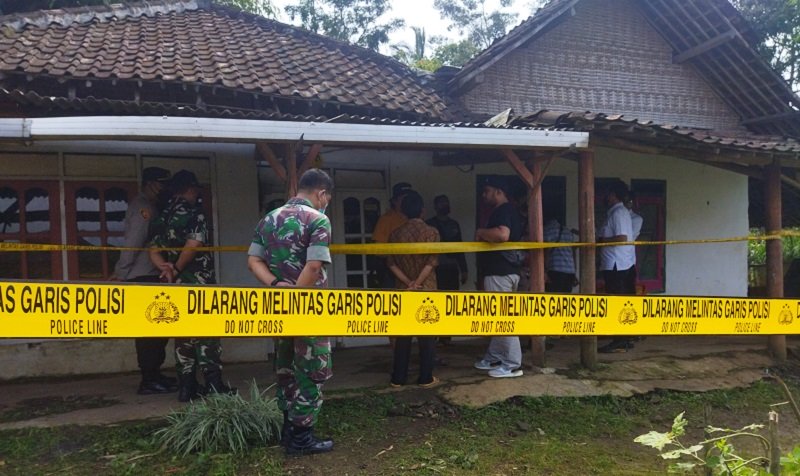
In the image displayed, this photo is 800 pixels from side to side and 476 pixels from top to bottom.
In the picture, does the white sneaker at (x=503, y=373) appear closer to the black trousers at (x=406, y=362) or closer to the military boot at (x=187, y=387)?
the black trousers at (x=406, y=362)

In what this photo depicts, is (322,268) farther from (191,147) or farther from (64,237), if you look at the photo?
(64,237)

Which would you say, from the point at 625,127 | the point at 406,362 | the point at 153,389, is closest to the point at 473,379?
the point at 406,362

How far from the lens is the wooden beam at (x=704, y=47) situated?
8094 millimetres

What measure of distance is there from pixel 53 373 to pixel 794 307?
6.70 m

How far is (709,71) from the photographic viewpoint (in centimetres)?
883

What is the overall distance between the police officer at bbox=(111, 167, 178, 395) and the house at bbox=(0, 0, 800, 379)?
38 centimetres

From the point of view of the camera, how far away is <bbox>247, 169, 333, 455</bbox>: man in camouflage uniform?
3270 millimetres

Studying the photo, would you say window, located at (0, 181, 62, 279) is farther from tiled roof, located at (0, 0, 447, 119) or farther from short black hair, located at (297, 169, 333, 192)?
short black hair, located at (297, 169, 333, 192)

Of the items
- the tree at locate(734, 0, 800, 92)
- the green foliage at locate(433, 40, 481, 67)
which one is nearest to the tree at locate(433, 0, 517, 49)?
the green foliage at locate(433, 40, 481, 67)

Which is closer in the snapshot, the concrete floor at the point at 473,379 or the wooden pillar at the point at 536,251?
the concrete floor at the point at 473,379

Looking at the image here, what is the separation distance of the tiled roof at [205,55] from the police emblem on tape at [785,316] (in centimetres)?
399

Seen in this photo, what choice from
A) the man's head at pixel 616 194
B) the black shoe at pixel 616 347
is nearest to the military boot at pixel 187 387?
the black shoe at pixel 616 347

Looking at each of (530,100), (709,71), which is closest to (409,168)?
(530,100)

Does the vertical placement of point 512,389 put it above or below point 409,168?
below
